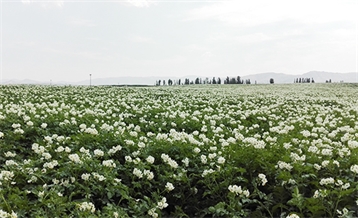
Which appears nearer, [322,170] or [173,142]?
[322,170]

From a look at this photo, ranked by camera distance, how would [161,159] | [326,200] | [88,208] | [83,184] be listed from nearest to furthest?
1. [88,208]
2. [326,200]
3. [83,184]
4. [161,159]

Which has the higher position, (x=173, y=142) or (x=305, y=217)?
(x=173, y=142)

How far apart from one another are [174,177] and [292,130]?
5166 millimetres

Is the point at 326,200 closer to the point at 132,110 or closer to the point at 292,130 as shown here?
the point at 292,130

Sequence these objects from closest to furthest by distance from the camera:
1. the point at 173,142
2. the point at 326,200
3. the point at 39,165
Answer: the point at 326,200
the point at 39,165
the point at 173,142

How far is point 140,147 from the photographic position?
6250 mm

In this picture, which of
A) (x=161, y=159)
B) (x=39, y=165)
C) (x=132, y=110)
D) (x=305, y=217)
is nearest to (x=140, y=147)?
(x=161, y=159)

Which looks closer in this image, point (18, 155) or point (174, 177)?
point (174, 177)

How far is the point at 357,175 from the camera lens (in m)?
4.95

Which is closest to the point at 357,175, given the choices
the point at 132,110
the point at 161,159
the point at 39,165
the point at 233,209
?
the point at 233,209

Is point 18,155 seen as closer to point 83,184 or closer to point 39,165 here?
point 39,165

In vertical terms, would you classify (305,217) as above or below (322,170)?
below

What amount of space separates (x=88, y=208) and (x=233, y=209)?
1.78 meters

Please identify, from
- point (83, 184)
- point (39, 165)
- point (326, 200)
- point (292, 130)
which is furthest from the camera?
point (292, 130)
